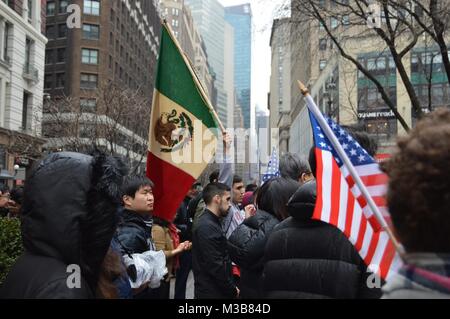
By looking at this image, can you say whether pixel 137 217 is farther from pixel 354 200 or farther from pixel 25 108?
pixel 25 108

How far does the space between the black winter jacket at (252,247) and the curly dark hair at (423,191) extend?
9.22ft

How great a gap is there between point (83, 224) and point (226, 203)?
338cm

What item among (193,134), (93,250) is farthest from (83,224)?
(193,134)

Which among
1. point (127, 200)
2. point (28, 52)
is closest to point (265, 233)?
point (127, 200)

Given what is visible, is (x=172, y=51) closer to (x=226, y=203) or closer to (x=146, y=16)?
(x=226, y=203)

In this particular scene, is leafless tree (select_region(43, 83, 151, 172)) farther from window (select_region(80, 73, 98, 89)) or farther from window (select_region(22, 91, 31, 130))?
window (select_region(80, 73, 98, 89))

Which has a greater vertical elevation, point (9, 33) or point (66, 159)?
point (9, 33)

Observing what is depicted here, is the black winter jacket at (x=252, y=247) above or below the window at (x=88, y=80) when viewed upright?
below

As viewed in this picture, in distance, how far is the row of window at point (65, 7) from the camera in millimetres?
57531

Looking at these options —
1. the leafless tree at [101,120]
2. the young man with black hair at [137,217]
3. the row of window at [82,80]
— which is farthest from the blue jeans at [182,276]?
the row of window at [82,80]

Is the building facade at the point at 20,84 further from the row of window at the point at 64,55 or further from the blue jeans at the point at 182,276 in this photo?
the blue jeans at the point at 182,276

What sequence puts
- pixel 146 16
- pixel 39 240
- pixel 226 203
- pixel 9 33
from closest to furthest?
pixel 39 240, pixel 226 203, pixel 9 33, pixel 146 16

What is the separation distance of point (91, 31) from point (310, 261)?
5955 centimetres

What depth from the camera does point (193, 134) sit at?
4.80 m
